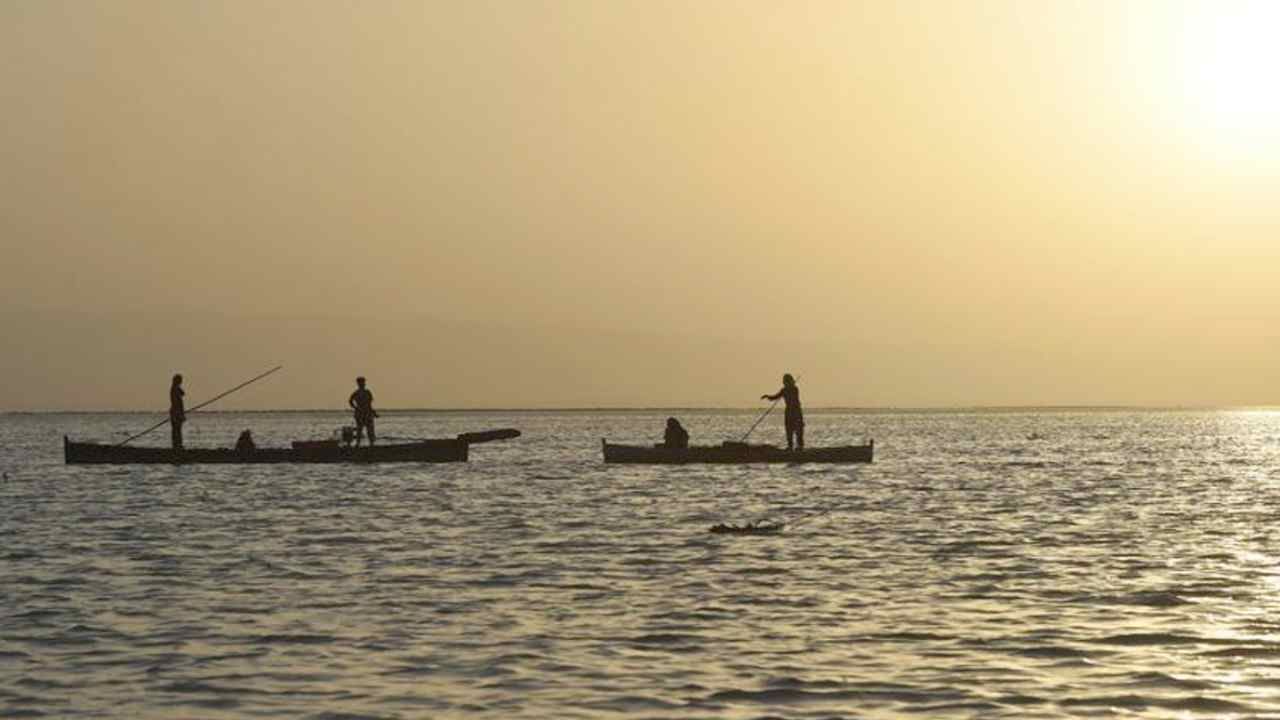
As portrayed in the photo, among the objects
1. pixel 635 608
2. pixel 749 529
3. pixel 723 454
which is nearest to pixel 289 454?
pixel 723 454

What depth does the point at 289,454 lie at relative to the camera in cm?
6106

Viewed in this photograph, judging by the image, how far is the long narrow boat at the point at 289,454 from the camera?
60.8m

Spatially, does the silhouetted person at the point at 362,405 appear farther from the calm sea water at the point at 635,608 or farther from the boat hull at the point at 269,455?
the calm sea water at the point at 635,608

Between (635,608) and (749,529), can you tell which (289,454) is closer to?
(749,529)

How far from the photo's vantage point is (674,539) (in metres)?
33.5

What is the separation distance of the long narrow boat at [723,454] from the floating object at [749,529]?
2451 cm

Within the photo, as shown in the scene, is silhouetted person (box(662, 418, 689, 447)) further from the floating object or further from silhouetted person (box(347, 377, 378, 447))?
the floating object

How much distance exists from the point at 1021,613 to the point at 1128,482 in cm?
4019

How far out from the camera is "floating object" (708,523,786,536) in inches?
1355

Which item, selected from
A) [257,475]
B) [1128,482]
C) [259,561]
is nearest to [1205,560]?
[259,561]

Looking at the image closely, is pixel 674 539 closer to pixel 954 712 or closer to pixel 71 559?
pixel 71 559

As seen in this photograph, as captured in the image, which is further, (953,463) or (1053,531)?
(953,463)

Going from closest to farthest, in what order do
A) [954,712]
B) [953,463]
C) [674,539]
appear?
[954,712], [674,539], [953,463]

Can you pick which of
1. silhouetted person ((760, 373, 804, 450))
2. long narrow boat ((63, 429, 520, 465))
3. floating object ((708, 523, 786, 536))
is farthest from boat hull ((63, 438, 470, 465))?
floating object ((708, 523, 786, 536))
